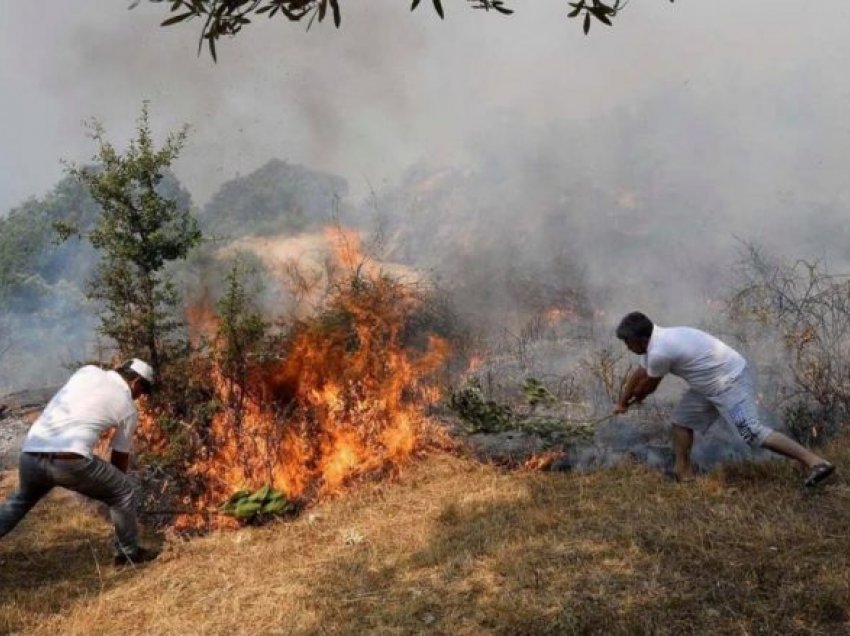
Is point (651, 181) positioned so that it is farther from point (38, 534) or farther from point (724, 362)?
point (38, 534)

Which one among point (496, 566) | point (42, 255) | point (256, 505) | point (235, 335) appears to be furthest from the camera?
point (42, 255)

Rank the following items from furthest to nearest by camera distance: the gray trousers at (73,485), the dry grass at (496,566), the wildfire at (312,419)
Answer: the wildfire at (312,419) < the gray trousers at (73,485) < the dry grass at (496,566)

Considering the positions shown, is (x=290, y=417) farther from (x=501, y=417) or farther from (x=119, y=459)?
(x=501, y=417)

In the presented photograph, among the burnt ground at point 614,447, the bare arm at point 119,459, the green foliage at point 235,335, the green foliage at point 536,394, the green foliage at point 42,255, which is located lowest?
the burnt ground at point 614,447

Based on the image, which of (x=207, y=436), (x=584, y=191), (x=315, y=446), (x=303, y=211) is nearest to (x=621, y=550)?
(x=315, y=446)

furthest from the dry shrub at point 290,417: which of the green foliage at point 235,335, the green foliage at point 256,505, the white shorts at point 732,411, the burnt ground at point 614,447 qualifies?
the white shorts at point 732,411

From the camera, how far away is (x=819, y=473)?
4.68 m

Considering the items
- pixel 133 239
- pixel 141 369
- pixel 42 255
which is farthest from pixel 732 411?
pixel 42 255

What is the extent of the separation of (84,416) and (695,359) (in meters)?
4.54

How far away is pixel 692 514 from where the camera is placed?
15.0 feet

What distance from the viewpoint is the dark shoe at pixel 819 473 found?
4672 mm

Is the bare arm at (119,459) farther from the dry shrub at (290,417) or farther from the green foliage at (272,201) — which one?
the green foliage at (272,201)

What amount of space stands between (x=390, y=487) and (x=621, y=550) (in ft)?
8.05

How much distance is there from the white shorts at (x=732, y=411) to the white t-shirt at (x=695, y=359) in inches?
2.9
